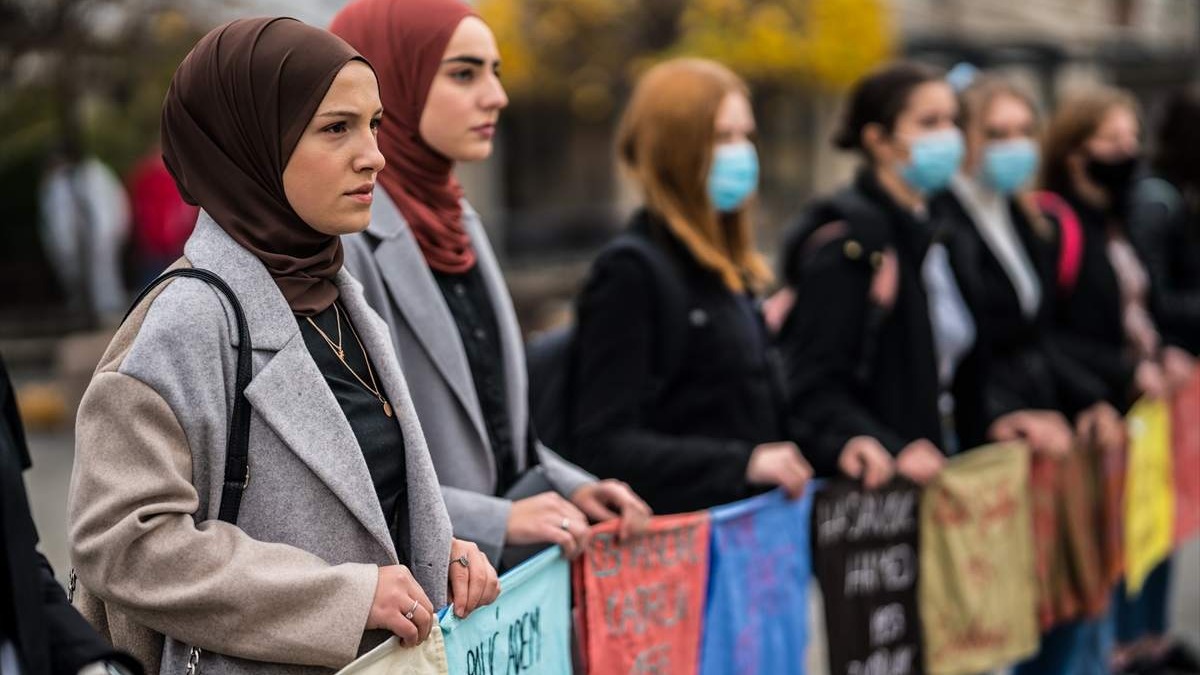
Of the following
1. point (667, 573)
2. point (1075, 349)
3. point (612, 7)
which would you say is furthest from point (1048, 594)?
point (612, 7)

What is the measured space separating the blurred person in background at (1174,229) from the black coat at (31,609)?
16.6 feet

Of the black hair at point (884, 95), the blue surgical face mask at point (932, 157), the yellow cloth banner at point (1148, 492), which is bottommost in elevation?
the yellow cloth banner at point (1148, 492)

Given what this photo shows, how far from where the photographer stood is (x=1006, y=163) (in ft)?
17.9

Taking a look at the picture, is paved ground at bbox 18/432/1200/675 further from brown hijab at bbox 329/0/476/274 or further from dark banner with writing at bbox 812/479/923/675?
brown hijab at bbox 329/0/476/274

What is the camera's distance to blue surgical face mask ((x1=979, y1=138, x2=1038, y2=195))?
5.47 m

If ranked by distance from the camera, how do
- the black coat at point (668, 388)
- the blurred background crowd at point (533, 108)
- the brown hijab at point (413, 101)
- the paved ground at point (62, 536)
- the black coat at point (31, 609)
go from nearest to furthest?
the black coat at point (31, 609) < the brown hijab at point (413, 101) < the black coat at point (668, 388) < the paved ground at point (62, 536) < the blurred background crowd at point (533, 108)

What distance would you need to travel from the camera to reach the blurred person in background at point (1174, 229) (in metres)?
6.56

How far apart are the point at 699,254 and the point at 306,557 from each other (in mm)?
1903

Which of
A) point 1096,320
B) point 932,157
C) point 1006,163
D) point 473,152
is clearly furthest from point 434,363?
point 1096,320

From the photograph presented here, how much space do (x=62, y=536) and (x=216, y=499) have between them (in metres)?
6.68

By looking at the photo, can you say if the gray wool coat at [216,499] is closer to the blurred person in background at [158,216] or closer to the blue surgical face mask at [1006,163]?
the blue surgical face mask at [1006,163]

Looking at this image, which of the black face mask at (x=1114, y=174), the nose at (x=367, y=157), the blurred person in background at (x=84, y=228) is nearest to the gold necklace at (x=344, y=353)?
the nose at (x=367, y=157)

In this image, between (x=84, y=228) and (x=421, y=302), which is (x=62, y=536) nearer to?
(x=421, y=302)

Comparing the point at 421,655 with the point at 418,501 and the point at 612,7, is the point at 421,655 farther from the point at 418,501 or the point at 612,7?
the point at 612,7
